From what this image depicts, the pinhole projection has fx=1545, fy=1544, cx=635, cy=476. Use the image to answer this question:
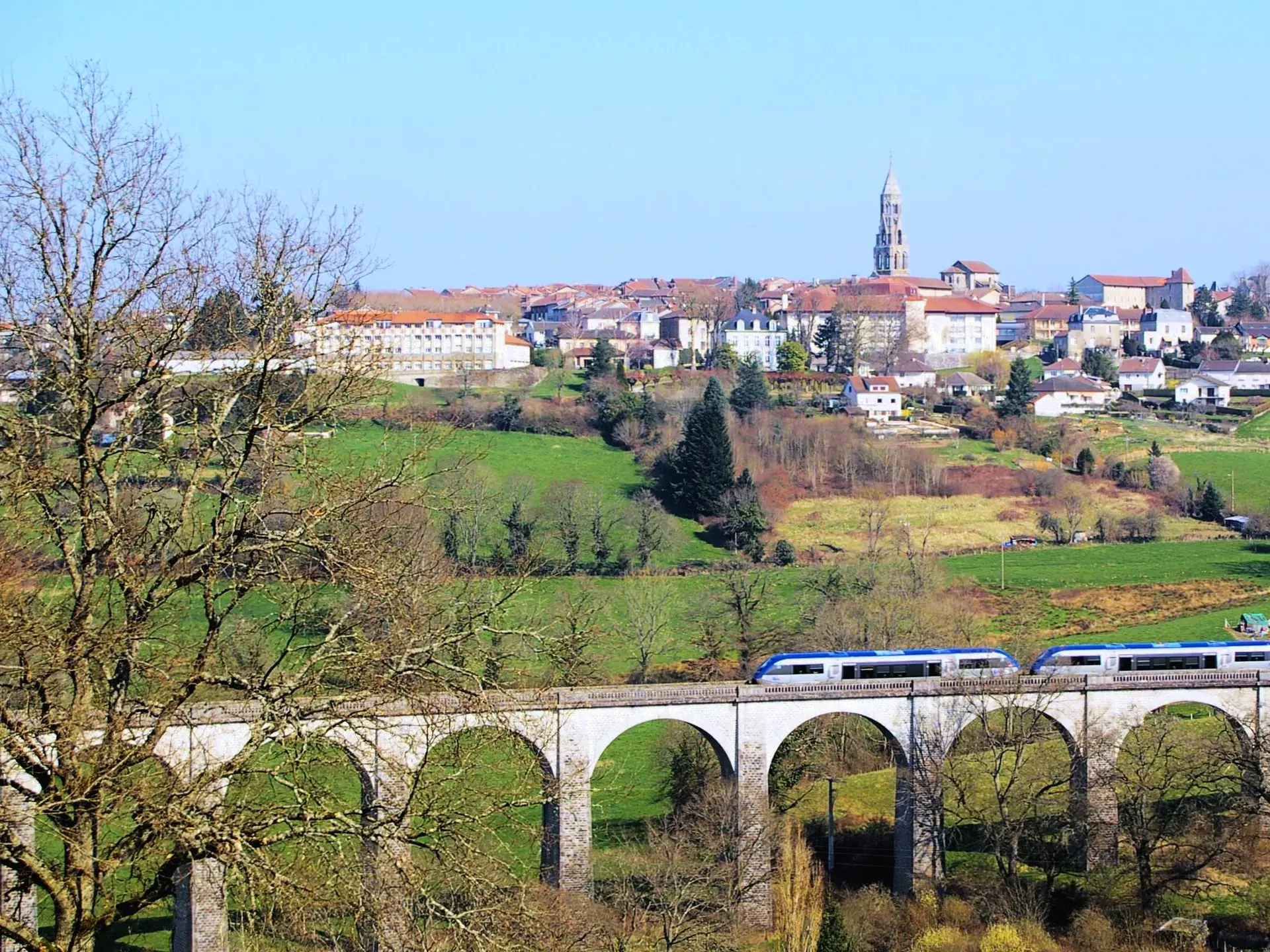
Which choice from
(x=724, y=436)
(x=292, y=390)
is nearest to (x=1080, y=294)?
(x=724, y=436)

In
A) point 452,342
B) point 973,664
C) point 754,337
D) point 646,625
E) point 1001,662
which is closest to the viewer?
point 973,664

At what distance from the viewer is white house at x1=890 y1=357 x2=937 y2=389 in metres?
82.4

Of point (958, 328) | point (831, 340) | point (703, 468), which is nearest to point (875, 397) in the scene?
point (831, 340)

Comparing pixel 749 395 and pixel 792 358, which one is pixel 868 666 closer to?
pixel 749 395

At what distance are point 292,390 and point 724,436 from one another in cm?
4709

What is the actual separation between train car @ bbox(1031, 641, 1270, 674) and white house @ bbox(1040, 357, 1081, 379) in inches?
2098

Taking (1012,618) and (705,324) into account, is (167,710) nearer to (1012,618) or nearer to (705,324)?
(1012,618)

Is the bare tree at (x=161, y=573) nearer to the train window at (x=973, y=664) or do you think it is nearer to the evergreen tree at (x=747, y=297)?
the train window at (x=973, y=664)

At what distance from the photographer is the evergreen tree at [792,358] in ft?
263

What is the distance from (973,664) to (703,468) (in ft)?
83.7

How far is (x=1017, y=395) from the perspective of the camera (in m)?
71.2

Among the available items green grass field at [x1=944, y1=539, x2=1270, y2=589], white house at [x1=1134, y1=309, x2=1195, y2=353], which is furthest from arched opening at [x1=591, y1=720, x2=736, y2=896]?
white house at [x1=1134, y1=309, x2=1195, y2=353]

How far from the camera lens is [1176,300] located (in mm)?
122000

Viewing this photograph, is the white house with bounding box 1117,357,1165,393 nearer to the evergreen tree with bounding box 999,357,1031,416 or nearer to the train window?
the evergreen tree with bounding box 999,357,1031,416
